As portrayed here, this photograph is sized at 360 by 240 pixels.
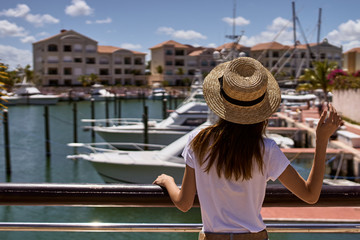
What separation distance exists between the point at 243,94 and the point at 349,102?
25.3 m

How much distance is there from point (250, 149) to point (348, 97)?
25429 mm

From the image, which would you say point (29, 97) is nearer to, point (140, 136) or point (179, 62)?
point (179, 62)

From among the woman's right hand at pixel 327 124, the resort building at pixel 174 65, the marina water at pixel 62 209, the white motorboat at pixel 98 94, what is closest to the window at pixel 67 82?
the white motorboat at pixel 98 94

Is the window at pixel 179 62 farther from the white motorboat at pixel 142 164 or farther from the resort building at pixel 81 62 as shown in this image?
the white motorboat at pixel 142 164

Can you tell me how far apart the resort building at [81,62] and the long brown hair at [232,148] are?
91552mm

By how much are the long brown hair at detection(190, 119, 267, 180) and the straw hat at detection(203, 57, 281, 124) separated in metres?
0.06

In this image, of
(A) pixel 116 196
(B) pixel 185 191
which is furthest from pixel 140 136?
(B) pixel 185 191

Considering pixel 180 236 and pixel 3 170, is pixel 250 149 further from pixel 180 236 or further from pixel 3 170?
pixel 3 170

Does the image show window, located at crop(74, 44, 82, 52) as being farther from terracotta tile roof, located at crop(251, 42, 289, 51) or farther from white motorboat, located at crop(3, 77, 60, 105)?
terracotta tile roof, located at crop(251, 42, 289, 51)

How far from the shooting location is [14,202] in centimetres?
215

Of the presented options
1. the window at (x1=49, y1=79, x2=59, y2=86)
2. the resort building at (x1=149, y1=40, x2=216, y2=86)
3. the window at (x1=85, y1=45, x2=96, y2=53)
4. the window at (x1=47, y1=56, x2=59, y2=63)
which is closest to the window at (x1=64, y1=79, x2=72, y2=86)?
the window at (x1=49, y1=79, x2=59, y2=86)

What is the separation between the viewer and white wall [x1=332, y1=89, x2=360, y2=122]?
23875 millimetres

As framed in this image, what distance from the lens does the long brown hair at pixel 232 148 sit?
177 cm

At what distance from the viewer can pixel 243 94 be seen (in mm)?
1780
